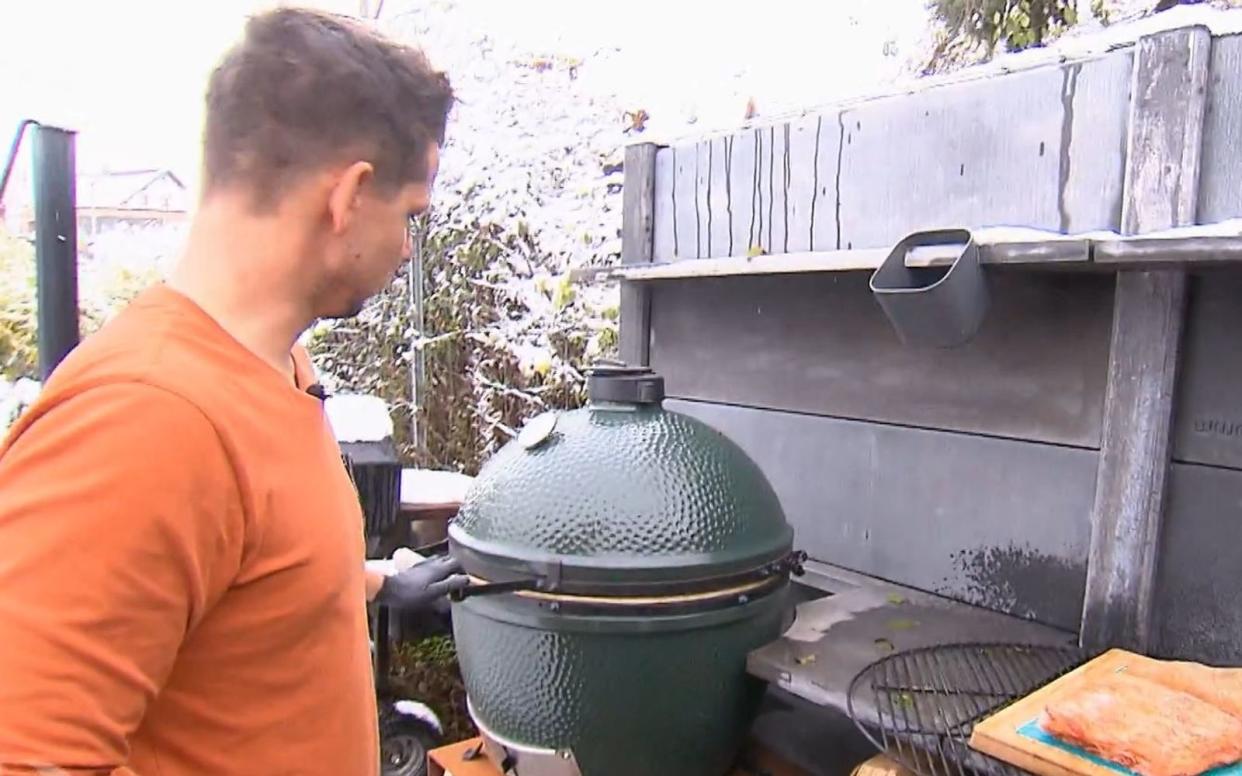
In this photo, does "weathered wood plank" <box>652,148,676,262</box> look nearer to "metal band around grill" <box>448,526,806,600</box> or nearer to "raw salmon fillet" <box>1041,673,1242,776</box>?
"metal band around grill" <box>448,526,806,600</box>

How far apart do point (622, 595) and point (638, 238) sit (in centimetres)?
203

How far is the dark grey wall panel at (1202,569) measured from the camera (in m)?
2.22

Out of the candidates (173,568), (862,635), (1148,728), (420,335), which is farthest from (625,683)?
(420,335)

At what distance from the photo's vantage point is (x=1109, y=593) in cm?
235

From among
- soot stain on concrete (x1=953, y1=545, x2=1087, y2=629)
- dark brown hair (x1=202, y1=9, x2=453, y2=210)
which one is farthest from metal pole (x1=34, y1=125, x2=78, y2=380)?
soot stain on concrete (x1=953, y1=545, x2=1087, y2=629)

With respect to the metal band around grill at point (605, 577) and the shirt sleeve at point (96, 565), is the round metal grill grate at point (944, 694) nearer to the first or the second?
the metal band around grill at point (605, 577)

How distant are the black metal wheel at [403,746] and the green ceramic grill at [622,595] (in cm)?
136

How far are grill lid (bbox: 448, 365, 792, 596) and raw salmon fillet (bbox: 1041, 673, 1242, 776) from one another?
32.3 inches

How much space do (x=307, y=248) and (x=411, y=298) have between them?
17.2ft

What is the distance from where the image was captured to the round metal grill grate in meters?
1.86

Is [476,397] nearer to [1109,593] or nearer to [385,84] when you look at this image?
[1109,593]

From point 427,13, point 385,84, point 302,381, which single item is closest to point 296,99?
point 385,84

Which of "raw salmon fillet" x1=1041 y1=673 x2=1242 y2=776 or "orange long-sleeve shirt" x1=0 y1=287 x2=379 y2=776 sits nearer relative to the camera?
"orange long-sleeve shirt" x1=0 y1=287 x2=379 y2=776

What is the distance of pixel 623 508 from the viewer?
7.47ft
